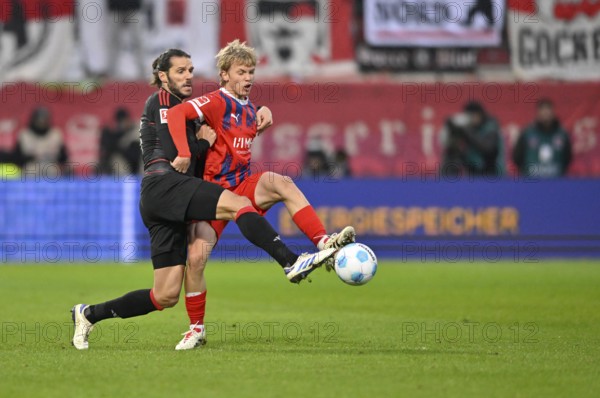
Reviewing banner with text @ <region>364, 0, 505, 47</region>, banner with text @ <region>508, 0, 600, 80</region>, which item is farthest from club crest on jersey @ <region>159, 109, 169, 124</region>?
banner with text @ <region>508, 0, 600, 80</region>

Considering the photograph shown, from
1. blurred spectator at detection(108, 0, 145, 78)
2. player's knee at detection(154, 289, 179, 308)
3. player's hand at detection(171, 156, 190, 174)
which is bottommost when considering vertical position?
player's knee at detection(154, 289, 179, 308)

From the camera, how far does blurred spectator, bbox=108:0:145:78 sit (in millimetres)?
20797

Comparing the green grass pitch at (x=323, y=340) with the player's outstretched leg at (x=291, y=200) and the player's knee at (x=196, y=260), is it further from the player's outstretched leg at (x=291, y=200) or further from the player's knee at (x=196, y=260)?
the player's outstretched leg at (x=291, y=200)

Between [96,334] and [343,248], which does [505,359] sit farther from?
[96,334]

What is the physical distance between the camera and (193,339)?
7844 millimetres

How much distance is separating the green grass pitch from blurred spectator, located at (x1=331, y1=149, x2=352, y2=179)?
4.32m

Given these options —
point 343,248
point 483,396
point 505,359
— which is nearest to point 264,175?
point 343,248

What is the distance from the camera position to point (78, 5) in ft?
67.8

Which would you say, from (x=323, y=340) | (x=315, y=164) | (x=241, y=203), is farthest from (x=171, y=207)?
(x=315, y=164)

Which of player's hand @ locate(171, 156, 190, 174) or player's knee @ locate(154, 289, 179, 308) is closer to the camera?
player's hand @ locate(171, 156, 190, 174)

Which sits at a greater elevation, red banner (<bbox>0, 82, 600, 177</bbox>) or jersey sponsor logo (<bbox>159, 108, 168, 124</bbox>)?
jersey sponsor logo (<bbox>159, 108, 168, 124</bbox>)

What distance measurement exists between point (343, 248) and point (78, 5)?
14807mm

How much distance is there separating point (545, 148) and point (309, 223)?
43.4ft

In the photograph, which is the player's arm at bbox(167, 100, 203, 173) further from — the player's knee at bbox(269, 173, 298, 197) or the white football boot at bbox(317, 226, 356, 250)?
the white football boot at bbox(317, 226, 356, 250)
